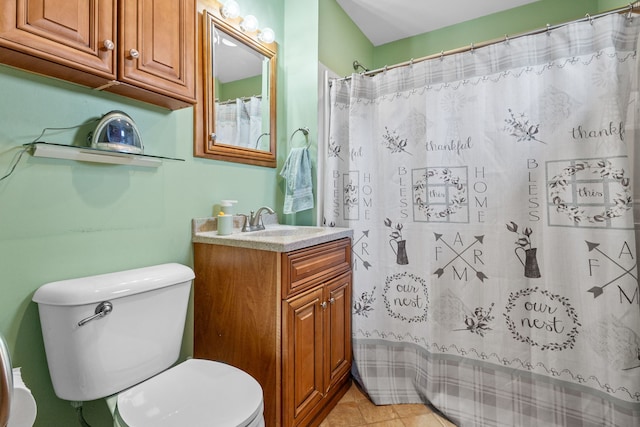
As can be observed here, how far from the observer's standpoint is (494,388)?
1445 mm

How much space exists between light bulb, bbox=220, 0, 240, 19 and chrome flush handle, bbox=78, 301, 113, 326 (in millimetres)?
1469

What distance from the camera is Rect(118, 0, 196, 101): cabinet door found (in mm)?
1006

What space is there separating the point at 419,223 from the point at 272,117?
111 centimetres

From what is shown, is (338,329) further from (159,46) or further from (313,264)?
(159,46)

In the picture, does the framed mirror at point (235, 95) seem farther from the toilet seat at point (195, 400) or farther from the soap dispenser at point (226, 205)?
the toilet seat at point (195, 400)

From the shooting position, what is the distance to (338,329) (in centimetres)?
161

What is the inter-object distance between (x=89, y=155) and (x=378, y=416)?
176 centimetres

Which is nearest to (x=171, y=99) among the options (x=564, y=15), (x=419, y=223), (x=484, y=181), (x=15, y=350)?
(x=15, y=350)

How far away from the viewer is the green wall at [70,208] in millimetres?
931

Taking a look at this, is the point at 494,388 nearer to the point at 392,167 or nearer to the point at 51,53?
the point at 392,167

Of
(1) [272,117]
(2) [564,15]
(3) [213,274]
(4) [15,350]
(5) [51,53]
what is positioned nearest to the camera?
(5) [51,53]

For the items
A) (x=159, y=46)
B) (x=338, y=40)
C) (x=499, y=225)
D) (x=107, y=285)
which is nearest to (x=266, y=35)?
(x=338, y=40)

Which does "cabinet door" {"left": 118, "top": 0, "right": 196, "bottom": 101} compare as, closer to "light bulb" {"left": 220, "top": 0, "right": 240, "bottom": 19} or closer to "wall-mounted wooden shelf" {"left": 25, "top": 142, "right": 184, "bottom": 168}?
"wall-mounted wooden shelf" {"left": 25, "top": 142, "right": 184, "bottom": 168}

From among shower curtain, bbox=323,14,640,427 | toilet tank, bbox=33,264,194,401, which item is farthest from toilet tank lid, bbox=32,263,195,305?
shower curtain, bbox=323,14,640,427
